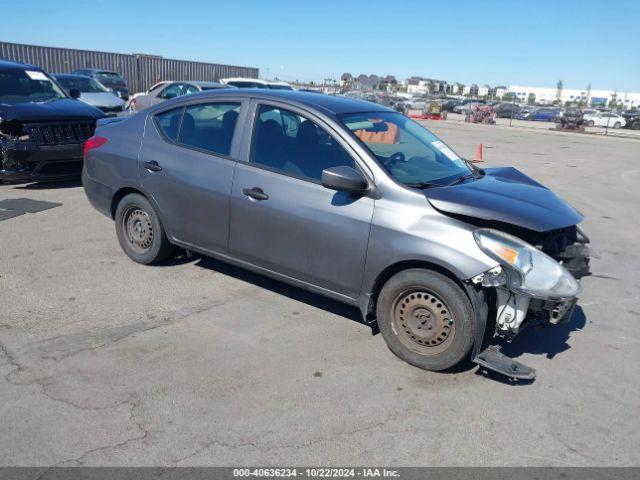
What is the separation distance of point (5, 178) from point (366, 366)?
22.7 ft

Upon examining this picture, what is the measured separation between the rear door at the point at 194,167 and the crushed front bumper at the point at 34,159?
152 inches

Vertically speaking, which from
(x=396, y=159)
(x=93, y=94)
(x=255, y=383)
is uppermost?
(x=396, y=159)

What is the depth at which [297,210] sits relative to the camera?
4.22 meters

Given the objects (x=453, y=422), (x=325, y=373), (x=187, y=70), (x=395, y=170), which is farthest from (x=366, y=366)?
(x=187, y=70)

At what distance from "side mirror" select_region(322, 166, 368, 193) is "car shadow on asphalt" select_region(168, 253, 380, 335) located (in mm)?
1229

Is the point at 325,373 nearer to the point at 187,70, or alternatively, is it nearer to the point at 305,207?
the point at 305,207

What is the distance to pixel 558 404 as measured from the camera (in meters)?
3.54

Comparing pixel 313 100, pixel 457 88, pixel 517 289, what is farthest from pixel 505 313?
pixel 457 88

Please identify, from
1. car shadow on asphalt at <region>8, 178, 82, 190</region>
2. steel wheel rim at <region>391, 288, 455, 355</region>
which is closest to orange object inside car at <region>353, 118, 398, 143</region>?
steel wheel rim at <region>391, 288, 455, 355</region>

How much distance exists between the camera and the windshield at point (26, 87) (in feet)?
30.3

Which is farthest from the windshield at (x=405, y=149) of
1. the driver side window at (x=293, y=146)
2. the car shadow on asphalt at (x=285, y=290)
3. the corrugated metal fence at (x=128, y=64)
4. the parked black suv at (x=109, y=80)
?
the corrugated metal fence at (x=128, y=64)

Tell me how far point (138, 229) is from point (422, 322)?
312 cm

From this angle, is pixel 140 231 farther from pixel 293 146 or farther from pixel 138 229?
pixel 293 146

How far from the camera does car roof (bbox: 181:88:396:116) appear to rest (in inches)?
176
